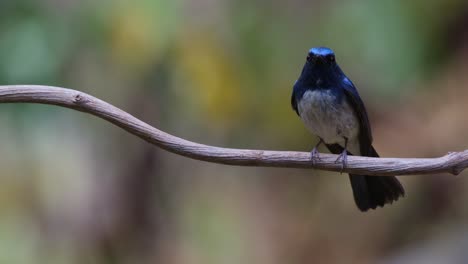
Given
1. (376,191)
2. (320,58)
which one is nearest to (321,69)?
(320,58)

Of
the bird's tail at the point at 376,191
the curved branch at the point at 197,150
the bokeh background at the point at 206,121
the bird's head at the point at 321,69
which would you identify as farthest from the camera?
the bokeh background at the point at 206,121

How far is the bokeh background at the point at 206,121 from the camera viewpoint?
232 inches

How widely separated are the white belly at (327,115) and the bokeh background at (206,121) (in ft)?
5.89

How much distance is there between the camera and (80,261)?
20.3 ft

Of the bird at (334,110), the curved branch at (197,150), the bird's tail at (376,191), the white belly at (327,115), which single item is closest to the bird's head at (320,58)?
the bird at (334,110)

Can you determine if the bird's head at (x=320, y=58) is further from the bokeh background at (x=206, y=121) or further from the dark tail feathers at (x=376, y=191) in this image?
the bokeh background at (x=206, y=121)

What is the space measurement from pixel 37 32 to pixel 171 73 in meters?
1.11

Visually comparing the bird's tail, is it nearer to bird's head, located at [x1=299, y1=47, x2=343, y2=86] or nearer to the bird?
the bird

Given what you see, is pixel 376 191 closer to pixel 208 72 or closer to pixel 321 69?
pixel 321 69

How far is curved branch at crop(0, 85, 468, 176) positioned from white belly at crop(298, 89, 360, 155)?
92cm

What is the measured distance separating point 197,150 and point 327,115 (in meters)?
1.30

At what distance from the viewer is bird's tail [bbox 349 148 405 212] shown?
13.4 feet

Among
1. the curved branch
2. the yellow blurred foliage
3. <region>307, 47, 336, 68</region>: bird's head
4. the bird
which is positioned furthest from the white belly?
the yellow blurred foliage

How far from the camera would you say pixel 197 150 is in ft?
10.2
